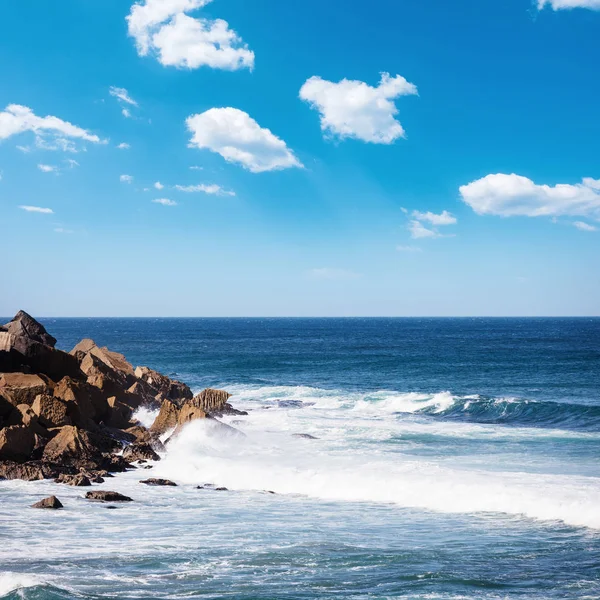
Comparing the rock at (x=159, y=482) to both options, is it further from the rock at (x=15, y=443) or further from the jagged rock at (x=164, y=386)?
the jagged rock at (x=164, y=386)

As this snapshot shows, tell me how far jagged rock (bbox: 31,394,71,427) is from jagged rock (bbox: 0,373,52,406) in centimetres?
93

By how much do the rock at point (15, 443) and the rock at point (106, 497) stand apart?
15.4 feet

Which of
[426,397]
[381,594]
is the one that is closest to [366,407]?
[426,397]

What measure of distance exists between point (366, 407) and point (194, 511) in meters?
27.0

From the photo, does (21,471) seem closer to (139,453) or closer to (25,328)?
(139,453)

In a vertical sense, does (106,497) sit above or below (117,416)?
below

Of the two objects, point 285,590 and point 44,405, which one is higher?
point 44,405

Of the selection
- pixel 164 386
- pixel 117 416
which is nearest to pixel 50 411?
pixel 117 416

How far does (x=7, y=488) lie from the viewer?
69.0 ft

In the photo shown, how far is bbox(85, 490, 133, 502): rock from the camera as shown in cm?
1994

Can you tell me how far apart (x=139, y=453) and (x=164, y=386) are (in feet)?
47.1

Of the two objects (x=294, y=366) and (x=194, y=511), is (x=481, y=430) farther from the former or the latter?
(x=294, y=366)

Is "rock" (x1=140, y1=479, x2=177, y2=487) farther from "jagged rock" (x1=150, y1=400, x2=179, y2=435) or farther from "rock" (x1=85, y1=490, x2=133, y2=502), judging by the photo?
"jagged rock" (x1=150, y1=400, x2=179, y2=435)

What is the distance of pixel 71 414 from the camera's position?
1073 inches
